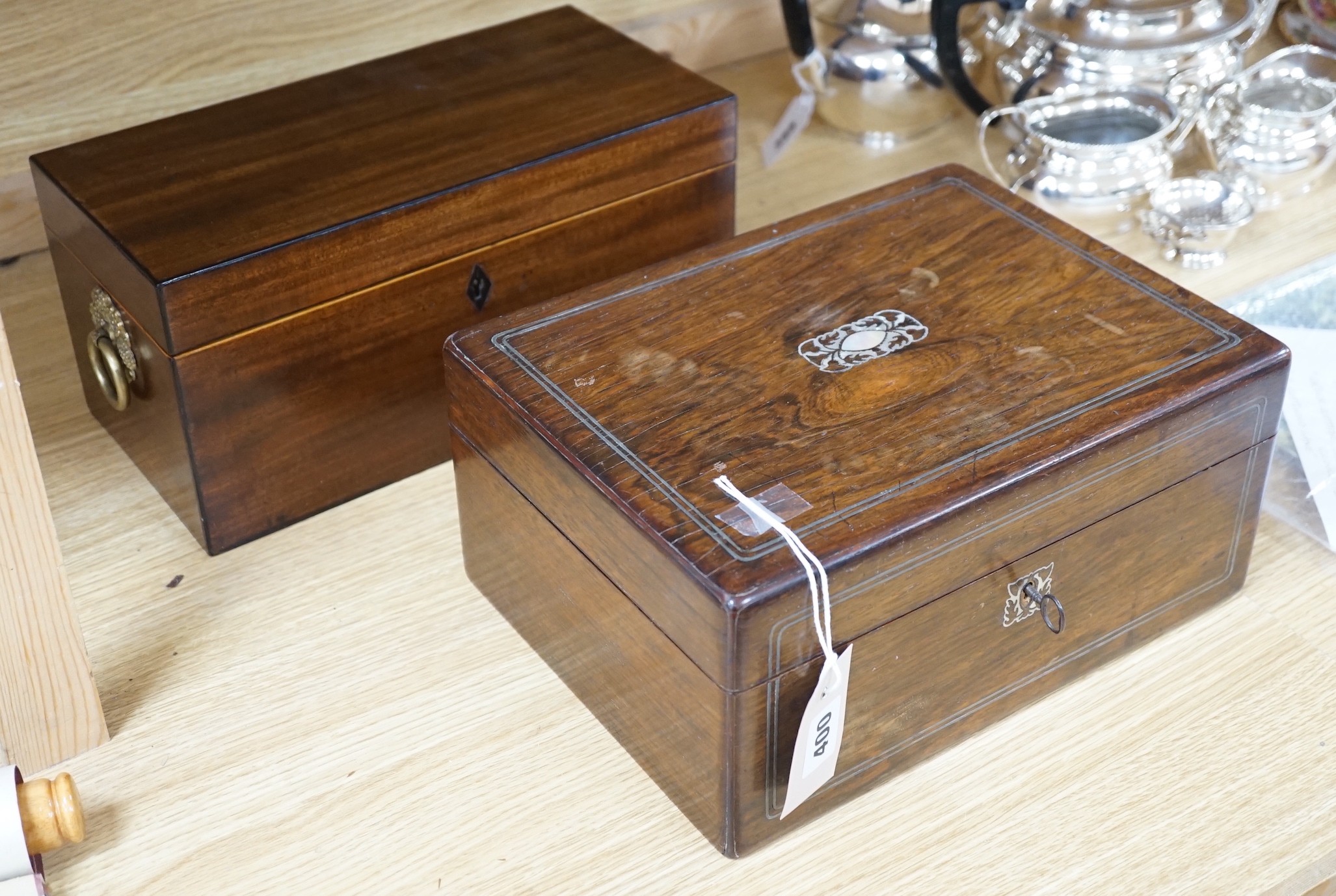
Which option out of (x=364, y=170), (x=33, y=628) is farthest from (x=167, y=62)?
(x=33, y=628)

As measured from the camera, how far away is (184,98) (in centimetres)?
113

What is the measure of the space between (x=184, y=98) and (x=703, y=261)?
1.69 ft

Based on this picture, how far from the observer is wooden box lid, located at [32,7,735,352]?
800mm

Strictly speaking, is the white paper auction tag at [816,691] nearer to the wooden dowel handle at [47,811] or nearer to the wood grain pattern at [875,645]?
the wood grain pattern at [875,645]

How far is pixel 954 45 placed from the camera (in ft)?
3.69

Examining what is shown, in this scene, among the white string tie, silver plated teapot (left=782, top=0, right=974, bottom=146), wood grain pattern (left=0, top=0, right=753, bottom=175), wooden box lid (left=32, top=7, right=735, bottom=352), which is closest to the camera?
the white string tie

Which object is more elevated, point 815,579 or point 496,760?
point 815,579

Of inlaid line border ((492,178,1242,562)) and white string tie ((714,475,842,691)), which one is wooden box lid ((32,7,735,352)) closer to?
inlaid line border ((492,178,1242,562))

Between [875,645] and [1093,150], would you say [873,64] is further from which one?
[875,645]

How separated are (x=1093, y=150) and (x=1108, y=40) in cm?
11

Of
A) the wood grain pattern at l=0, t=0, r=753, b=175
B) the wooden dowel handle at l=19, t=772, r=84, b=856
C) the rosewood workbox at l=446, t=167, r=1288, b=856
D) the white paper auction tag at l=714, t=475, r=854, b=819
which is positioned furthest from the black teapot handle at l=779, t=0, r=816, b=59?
the wooden dowel handle at l=19, t=772, r=84, b=856

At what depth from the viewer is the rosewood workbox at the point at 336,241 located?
0.81 metres

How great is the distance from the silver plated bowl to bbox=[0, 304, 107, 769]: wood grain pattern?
0.79 metres

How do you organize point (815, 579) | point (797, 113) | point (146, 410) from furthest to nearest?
point (797, 113) → point (146, 410) → point (815, 579)
